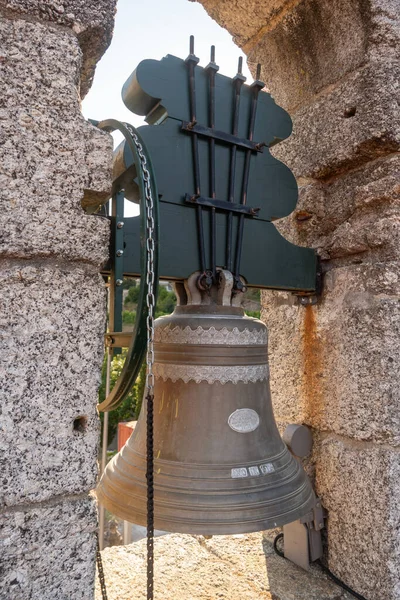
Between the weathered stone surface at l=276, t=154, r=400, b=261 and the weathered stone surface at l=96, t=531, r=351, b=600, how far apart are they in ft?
3.69

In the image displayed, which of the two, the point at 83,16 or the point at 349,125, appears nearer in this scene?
the point at 83,16

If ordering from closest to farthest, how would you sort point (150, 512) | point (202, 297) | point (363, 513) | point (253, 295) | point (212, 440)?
point (150, 512), point (212, 440), point (202, 297), point (363, 513), point (253, 295)

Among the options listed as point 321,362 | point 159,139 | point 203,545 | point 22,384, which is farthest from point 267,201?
point 203,545

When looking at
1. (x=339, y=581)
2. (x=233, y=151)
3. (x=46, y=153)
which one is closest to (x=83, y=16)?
(x=46, y=153)

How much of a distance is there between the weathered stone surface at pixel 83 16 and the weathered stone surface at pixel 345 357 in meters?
1.05

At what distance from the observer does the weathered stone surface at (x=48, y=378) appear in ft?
2.97

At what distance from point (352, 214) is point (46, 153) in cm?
113

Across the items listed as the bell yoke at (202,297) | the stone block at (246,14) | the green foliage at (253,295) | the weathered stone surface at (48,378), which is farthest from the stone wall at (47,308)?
the green foliage at (253,295)

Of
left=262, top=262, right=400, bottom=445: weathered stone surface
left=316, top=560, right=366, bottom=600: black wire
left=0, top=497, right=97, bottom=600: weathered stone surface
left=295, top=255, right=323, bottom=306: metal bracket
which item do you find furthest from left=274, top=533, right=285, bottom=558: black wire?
left=0, top=497, right=97, bottom=600: weathered stone surface

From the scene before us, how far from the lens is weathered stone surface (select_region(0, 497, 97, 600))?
887 mm

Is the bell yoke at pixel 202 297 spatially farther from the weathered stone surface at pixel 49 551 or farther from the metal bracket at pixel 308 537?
the metal bracket at pixel 308 537

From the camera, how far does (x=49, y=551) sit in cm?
91

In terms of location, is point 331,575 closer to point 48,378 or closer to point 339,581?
point 339,581

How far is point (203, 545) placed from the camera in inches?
70.2
